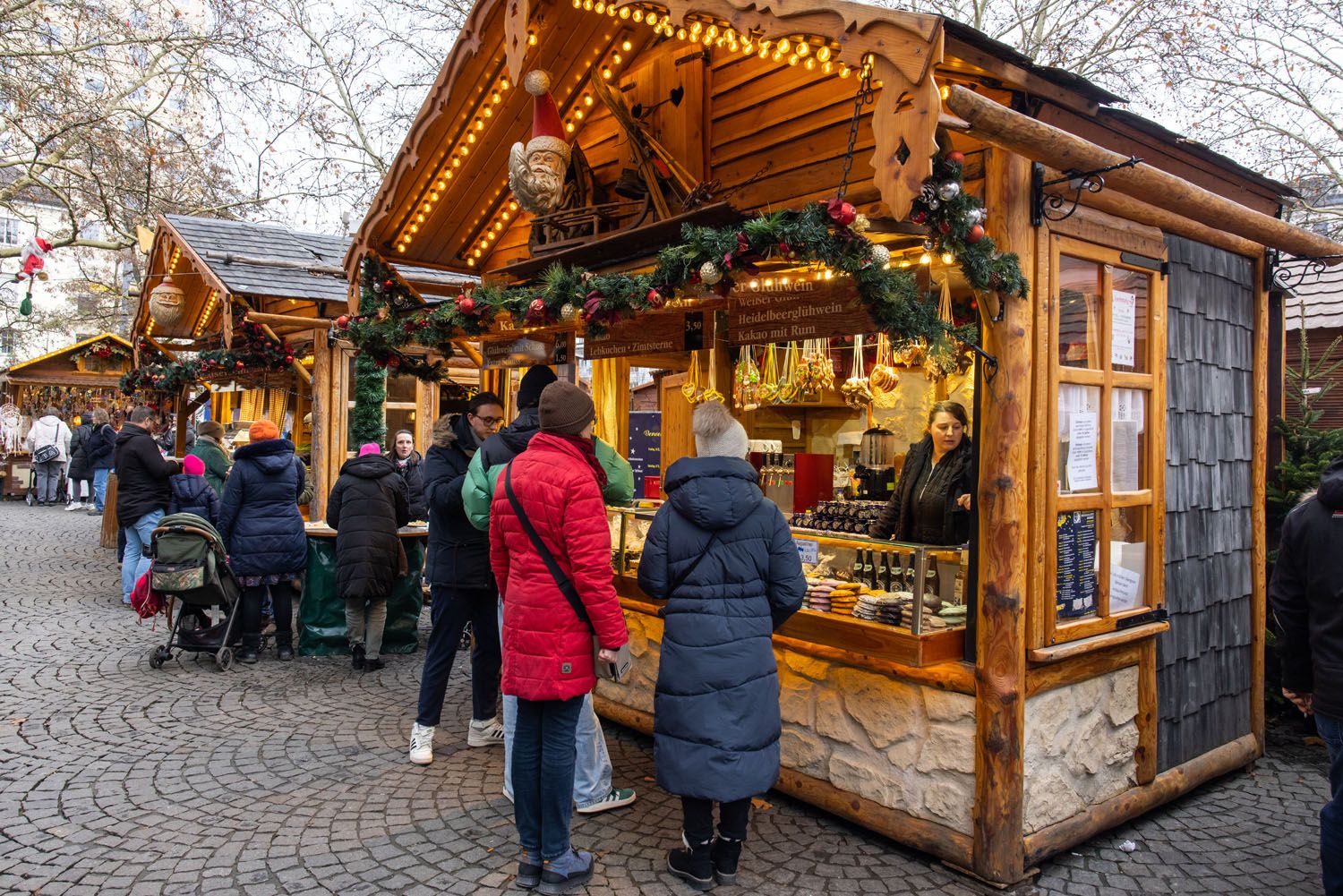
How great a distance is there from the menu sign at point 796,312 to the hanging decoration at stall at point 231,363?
25.2ft

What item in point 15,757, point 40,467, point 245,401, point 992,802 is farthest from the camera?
point 40,467

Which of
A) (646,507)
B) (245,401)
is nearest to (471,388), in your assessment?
(245,401)

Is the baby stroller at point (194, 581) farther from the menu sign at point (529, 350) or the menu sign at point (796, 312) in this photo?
the menu sign at point (796, 312)

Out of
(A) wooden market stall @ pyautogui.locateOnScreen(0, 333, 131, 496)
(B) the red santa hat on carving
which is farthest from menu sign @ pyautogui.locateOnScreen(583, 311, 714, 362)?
(A) wooden market stall @ pyautogui.locateOnScreen(0, 333, 131, 496)

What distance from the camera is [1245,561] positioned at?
5.58 meters

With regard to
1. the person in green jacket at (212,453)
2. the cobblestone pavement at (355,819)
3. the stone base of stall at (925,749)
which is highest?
the person in green jacket at (212,453)

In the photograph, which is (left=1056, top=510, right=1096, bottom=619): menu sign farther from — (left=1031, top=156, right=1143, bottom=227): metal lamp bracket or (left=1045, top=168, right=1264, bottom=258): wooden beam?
(left=1045, top=168, right=1264, bottom=258): wooden beam

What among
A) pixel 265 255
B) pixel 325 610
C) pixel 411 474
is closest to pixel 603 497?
pixel 325 610

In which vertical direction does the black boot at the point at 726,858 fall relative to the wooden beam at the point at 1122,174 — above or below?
below

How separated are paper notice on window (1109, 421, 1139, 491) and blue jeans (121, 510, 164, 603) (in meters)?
8.58

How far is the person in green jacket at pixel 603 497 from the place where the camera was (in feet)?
15.0

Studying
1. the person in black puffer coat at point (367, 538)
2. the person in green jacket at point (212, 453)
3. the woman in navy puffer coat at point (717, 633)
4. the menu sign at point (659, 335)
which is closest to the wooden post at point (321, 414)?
the person in green jacket at point (212, 453)

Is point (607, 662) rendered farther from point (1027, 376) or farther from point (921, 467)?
point (921, 467)

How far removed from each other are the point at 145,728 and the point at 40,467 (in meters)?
18.0
